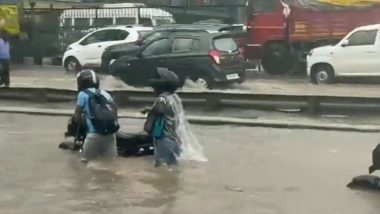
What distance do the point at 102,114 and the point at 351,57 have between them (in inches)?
591

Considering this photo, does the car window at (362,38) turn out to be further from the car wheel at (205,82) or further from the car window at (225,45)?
the car wheel at (205,82)

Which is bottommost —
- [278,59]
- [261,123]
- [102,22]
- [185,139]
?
[261,123]

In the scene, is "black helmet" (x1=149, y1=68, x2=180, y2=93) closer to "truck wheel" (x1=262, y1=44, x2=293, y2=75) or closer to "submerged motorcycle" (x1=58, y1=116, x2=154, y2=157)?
"submerged motorcycle" (x1=58, y1=116, x2=154, y2=157)

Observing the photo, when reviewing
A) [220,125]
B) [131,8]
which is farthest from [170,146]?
[131,8]

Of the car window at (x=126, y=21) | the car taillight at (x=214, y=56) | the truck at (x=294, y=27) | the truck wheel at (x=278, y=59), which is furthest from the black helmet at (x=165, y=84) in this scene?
the car window at (x=126, y=21)

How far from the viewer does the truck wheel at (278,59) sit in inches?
1110

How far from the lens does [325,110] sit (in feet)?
50.5

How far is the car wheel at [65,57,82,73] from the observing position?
3024 cm

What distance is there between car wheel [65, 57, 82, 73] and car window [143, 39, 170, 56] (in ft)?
25.4

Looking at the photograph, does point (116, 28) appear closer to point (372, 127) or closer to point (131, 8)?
point (131, 8)

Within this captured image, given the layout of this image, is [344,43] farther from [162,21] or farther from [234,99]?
[162,21]

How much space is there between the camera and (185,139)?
1099cm

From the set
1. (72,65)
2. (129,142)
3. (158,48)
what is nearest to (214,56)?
(158,48)

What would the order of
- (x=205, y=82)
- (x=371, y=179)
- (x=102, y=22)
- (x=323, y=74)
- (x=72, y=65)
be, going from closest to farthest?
(x=371, y=179)
(x=205, y=82)
(x=323, y=74)
(x=72, y=65)
(x=102, y=22)
